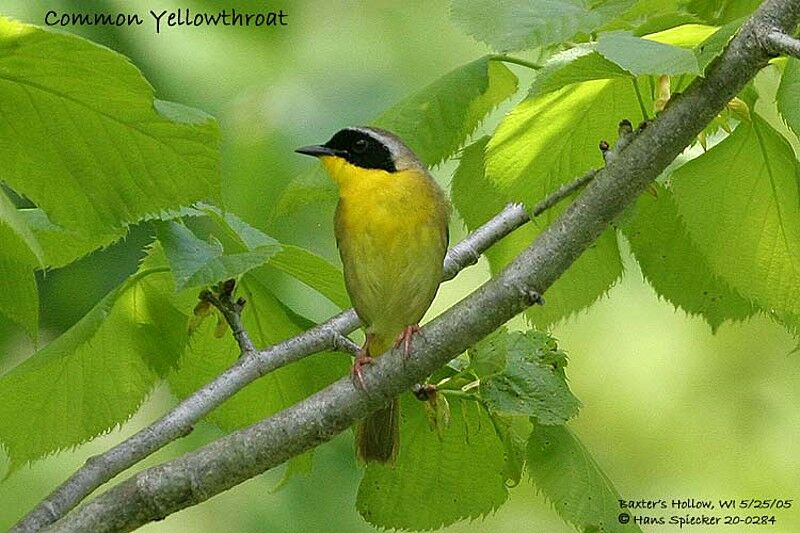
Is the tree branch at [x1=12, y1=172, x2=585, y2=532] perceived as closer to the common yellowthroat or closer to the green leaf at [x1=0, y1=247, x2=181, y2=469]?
the green leaf at [x1=0, y1=247, x2=181, y2=469]

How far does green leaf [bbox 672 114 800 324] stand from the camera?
1.65m

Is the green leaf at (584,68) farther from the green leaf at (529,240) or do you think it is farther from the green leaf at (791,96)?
the green leaf at (529,240)

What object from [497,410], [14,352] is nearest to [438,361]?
[497,410]

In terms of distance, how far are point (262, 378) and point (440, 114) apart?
19.5 inches

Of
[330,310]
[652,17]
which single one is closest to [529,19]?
[652,17]

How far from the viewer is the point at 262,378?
1.91 meters

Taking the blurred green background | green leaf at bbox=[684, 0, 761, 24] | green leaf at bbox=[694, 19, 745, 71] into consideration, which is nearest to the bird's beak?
the blurred green background

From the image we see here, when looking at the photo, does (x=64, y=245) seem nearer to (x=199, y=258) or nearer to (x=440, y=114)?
(x=199, y=258)

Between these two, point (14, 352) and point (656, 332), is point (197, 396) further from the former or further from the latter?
point (656, 332)

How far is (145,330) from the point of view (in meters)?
1.79

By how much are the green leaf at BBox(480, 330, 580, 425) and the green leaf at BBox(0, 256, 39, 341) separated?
62 centimetres

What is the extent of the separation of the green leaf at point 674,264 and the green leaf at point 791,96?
11.7 inches

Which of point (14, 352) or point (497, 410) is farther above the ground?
point (497, 410)

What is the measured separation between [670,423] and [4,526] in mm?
1762
